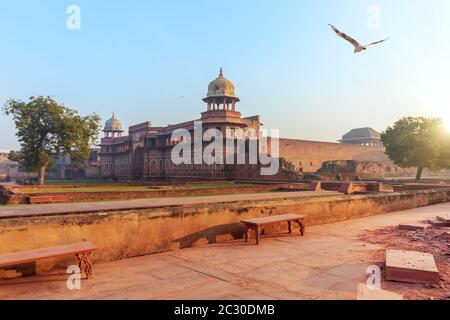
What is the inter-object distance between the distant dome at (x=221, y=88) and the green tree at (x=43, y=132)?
16.1 metres

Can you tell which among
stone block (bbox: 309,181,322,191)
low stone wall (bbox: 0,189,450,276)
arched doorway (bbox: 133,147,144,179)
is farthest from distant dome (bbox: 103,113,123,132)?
low stone wall (bbox: 0,189,450,276)

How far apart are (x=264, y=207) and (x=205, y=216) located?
168 cm

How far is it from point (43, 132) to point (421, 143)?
35.3 m

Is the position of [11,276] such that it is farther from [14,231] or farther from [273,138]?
[273,138]

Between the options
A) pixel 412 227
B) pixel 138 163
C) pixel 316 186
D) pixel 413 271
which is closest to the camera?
pixel 413 271

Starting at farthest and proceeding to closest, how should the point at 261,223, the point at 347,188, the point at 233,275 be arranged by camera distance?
the point at 347,188, the point at 261,223, the point at 233,275

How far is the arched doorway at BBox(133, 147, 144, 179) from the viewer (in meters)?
45.1

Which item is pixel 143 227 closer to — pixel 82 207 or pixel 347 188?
pixel 82 207

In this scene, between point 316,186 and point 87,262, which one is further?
point 316,186

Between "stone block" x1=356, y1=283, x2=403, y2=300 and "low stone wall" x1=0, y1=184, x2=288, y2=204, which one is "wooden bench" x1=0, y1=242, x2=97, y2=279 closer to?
"stone block" x1=356, y1=283, x2=403, y2=300

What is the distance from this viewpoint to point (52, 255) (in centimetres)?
394

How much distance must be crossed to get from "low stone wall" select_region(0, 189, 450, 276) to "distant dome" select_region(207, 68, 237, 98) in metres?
31.4

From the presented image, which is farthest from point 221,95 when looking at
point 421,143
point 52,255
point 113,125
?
point 52,255

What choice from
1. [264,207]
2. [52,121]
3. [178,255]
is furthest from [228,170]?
[178,255]
